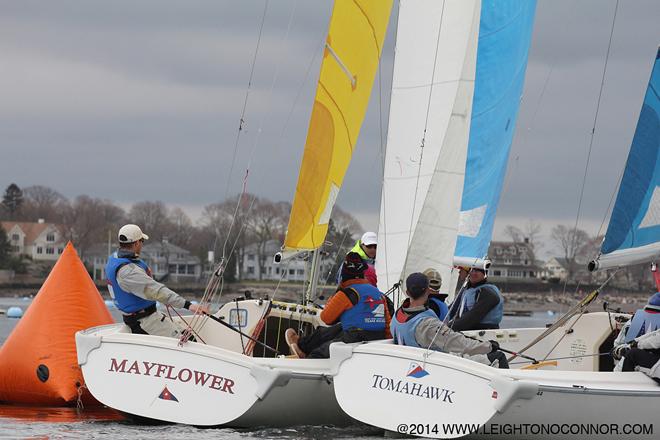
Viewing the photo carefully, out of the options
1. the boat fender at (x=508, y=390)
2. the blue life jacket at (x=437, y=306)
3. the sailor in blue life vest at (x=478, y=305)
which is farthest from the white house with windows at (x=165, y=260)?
the boat fender at (x=508, y=390)

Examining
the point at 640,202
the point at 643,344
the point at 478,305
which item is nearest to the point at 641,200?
the point at 640,202

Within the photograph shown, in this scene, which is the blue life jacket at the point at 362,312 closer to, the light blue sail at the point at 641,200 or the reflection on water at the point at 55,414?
the light blue sail at the point at 641,200

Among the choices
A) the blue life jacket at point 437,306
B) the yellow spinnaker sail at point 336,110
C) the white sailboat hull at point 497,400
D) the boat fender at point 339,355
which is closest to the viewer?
the white sailboat hull at point 497,400

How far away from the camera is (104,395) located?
10.4 m

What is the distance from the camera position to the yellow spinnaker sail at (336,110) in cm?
1287

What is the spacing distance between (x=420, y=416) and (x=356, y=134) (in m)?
4.59

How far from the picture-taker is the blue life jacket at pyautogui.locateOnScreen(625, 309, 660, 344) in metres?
9.89

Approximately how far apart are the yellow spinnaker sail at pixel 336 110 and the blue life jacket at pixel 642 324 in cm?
370

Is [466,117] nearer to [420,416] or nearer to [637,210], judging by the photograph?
[637,210]

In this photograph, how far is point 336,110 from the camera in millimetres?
13148

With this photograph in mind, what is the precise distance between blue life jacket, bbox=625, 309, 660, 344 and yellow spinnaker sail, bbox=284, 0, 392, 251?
145 inches

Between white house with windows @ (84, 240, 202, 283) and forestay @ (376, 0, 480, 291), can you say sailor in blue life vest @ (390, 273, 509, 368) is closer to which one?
forestay @ (376, 0, 480, 291)

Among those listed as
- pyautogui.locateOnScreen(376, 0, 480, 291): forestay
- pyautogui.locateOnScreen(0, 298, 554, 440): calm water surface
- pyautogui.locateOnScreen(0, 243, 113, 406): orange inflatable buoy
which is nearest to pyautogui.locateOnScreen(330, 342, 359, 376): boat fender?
A: pyautogui.locateOnScreen(0, 298, 554, 440): calm water surface

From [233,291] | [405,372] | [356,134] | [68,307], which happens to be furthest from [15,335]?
[233,291]
